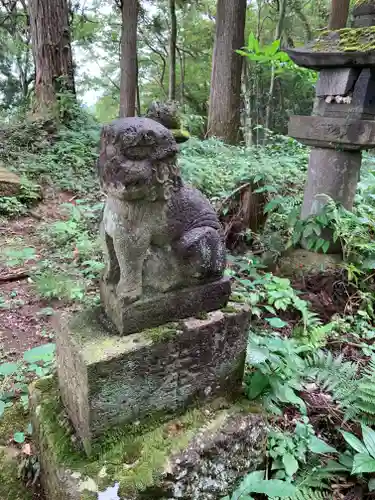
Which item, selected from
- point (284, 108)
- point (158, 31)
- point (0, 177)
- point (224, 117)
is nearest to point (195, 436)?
point (0, 177)

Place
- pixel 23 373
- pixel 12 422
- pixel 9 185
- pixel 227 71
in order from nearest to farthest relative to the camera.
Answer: pixel 12 422, pixel 23 373, pixel 9 185, pixel 227 71

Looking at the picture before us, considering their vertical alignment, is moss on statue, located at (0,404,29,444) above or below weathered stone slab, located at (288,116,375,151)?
below

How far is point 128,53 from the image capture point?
9.05 meters

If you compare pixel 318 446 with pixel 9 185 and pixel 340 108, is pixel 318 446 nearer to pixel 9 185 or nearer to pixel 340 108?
pixel 340 108

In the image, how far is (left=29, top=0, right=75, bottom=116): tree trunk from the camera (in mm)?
7559

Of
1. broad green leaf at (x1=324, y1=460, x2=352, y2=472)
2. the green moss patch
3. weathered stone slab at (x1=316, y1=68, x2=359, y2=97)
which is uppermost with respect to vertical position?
weathered stone slab at (x1=316, y1=68, x2=359, y2=97)

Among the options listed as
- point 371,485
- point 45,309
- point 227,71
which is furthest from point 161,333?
point 227,71

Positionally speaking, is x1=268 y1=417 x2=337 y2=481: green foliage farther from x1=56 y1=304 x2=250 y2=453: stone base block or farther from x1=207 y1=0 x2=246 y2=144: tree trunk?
x1=207 y1=0 x2=246 y2=144: tree trunk

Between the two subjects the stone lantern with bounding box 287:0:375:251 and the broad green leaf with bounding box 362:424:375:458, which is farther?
the stone lantern with bounding box 287:0:375:251

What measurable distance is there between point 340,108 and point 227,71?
5.48m

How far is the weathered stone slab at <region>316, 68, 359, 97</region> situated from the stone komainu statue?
278cm

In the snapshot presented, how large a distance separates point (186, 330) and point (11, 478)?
1352 millimetres

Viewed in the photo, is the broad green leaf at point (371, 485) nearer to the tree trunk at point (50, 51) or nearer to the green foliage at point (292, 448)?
the green foliage at point (292, 448)

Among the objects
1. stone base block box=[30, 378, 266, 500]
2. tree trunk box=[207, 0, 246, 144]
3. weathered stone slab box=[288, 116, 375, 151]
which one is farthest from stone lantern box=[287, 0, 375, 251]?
tree trunk box=[207, 0, 246, 144]
